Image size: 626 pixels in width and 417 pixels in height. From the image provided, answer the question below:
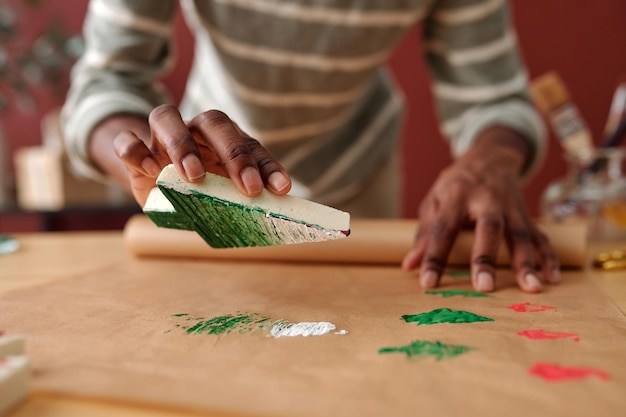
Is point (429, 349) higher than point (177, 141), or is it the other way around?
point (177, 141)

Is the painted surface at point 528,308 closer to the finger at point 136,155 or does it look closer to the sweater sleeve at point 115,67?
the finger at point 136,155

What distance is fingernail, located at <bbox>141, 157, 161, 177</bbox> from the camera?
572 millimetres

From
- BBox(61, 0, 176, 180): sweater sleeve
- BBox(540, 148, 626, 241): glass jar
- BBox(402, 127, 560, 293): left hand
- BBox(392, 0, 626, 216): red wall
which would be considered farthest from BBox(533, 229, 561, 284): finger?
BBox(392, 0, 626, 216): red wall

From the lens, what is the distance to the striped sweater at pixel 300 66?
2.92ft

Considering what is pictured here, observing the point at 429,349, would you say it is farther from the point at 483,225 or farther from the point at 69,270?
the point at 69,270

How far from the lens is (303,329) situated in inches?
17.8

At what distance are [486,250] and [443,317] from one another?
0.65ft

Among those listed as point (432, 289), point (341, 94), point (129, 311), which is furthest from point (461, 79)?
point (129, 311)

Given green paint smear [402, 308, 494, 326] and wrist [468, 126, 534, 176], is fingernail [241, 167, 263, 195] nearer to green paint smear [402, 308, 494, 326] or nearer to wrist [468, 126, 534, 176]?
green paint smear [402, 308, 494, 326]

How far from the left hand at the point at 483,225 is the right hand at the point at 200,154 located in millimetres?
250

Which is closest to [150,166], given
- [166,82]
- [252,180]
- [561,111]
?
[252,180]

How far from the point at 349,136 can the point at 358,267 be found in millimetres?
511

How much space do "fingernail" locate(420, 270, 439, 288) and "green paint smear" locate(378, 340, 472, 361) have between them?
22 cm

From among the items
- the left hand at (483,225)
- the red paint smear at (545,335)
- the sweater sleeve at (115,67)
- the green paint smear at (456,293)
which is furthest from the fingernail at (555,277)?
the sweater sleeve at (115,67)
